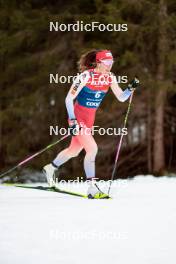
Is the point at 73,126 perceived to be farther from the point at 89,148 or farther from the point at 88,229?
the point at 88,229

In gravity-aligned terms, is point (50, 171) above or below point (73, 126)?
below

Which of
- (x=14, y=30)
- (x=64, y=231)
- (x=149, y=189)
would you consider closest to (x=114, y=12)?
(x=14, y=30)

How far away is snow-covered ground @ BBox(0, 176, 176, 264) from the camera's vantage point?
4.08m

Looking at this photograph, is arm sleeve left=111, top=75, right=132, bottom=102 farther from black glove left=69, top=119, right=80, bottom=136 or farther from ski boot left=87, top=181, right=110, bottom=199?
ski boot left=87, top=181, right=110, bottom=199

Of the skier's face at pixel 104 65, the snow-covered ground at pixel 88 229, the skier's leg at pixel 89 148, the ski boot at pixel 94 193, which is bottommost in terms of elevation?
the snow-covered ground at pixel 88 229

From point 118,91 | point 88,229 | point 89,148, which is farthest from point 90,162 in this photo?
point 88,229

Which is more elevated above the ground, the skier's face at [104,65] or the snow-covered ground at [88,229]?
the skier's face at [104,65]

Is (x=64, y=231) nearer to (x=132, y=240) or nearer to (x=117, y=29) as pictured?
(x=132, y=240)

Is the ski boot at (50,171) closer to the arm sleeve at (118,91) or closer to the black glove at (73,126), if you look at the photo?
the black glove at (73,126)

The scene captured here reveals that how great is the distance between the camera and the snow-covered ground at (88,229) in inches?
161

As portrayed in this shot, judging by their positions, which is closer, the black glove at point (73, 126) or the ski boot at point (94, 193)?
the black glove at point (73, 126)

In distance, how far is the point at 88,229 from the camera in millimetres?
4863

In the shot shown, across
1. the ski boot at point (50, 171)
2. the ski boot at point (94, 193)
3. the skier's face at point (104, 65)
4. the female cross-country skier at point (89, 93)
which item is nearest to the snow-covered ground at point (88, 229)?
the ski boot at point (94, 193)

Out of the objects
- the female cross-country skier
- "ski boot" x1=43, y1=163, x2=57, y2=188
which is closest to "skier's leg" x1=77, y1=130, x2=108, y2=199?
the female cross-country skier
